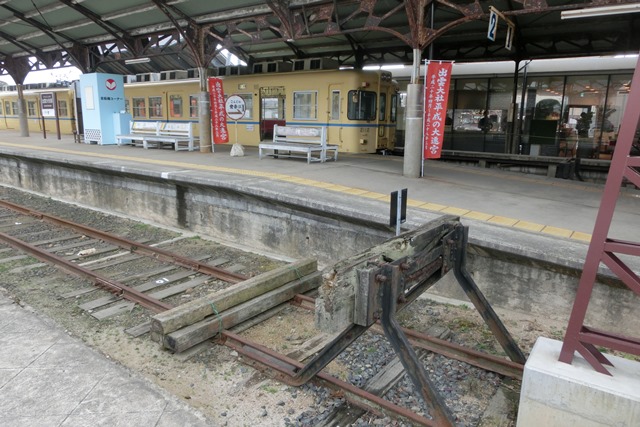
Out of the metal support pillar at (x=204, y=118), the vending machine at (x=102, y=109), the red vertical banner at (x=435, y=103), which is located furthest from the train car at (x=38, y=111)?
the red vertical banner at (x=435, y=103)

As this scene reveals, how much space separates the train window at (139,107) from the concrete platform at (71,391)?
1663 cm

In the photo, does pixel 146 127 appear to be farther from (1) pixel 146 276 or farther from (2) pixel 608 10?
(2) pixel 608 10

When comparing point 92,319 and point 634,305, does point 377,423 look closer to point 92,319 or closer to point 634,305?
point 634,305

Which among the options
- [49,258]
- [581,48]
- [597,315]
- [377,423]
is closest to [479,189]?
[597,315]

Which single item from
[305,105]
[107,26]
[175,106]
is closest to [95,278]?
[305,105]

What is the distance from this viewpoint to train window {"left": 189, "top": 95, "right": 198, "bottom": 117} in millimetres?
16900

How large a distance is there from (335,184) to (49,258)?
450 cm

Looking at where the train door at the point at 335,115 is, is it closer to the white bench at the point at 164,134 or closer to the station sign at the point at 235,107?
the station sign at the point at 235,107

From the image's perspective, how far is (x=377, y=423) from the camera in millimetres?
3051

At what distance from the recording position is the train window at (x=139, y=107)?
62.9 feet

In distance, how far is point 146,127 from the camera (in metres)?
15.3

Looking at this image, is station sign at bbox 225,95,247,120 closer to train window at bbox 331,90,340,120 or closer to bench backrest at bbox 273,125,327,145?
bench backrest at bbox 273,125,327,145

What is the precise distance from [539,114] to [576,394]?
15.1 metres

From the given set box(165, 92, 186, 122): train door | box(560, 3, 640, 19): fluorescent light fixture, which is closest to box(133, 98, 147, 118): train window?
box(165, 92, 186, 122): train door
